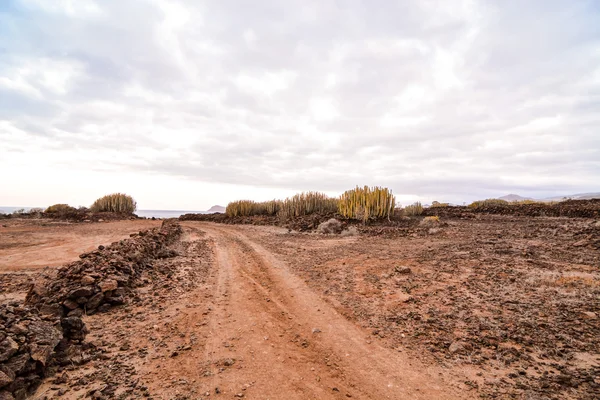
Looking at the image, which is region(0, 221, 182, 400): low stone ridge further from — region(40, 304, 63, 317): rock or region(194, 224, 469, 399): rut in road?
region(194, 224, 469, 399): rut in road

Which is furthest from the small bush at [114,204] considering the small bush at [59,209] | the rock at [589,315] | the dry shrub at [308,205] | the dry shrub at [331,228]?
the rock at [589,315]

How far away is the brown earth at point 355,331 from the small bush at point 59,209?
2098 cm

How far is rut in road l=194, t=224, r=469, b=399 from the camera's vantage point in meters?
2.38

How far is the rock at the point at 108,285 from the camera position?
4.21 metres

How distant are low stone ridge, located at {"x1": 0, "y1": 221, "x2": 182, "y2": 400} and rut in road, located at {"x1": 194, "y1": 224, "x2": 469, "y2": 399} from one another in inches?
54.7

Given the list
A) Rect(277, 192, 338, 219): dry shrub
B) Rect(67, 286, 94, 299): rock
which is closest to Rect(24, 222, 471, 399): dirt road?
Rect(67, 286, 94, 299): rock

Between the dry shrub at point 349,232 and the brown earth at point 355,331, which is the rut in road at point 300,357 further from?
the dry shrub at point 349,232

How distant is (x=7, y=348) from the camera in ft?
7.45

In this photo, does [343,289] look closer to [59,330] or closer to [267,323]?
[267,323]

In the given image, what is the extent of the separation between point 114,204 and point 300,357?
3007 centimetres

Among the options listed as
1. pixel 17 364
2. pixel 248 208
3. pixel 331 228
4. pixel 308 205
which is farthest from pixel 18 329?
pixel 248 208

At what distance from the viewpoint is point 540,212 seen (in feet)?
47.9

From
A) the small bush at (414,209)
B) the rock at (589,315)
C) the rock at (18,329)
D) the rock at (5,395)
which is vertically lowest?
the rock at (5,395)

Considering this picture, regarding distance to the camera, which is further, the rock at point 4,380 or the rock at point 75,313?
the rock at point 75,313
